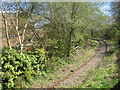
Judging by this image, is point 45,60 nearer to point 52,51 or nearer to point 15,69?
point 52,51

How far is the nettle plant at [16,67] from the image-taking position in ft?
15.0

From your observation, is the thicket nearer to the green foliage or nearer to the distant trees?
the distant trees

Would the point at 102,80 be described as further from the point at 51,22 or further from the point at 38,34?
the point at 51,22

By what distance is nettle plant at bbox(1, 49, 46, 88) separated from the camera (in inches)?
180

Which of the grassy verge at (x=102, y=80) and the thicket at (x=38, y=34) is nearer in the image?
the grassy verge at (x=102, y=80)

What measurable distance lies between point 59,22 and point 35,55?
3317 millimetres

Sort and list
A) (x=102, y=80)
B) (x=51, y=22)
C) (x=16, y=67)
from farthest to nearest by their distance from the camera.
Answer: (x=51, y=22) < (x=102, y=80) < (x=16, y=67)

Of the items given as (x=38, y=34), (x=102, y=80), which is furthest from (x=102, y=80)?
(x=38, y=34)

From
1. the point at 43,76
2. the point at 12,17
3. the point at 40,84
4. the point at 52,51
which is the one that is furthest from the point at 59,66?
the point at 12,17

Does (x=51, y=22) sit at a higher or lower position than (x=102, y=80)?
higher

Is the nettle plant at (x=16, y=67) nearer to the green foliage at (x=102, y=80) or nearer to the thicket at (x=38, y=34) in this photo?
the thicket at (x=38, y=34)

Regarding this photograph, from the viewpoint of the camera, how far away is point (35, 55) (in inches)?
248

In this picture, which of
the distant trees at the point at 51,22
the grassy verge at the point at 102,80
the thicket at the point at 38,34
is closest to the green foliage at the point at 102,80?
the grassy verge at the point at 102,80

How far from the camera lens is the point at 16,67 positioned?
4.90 m
